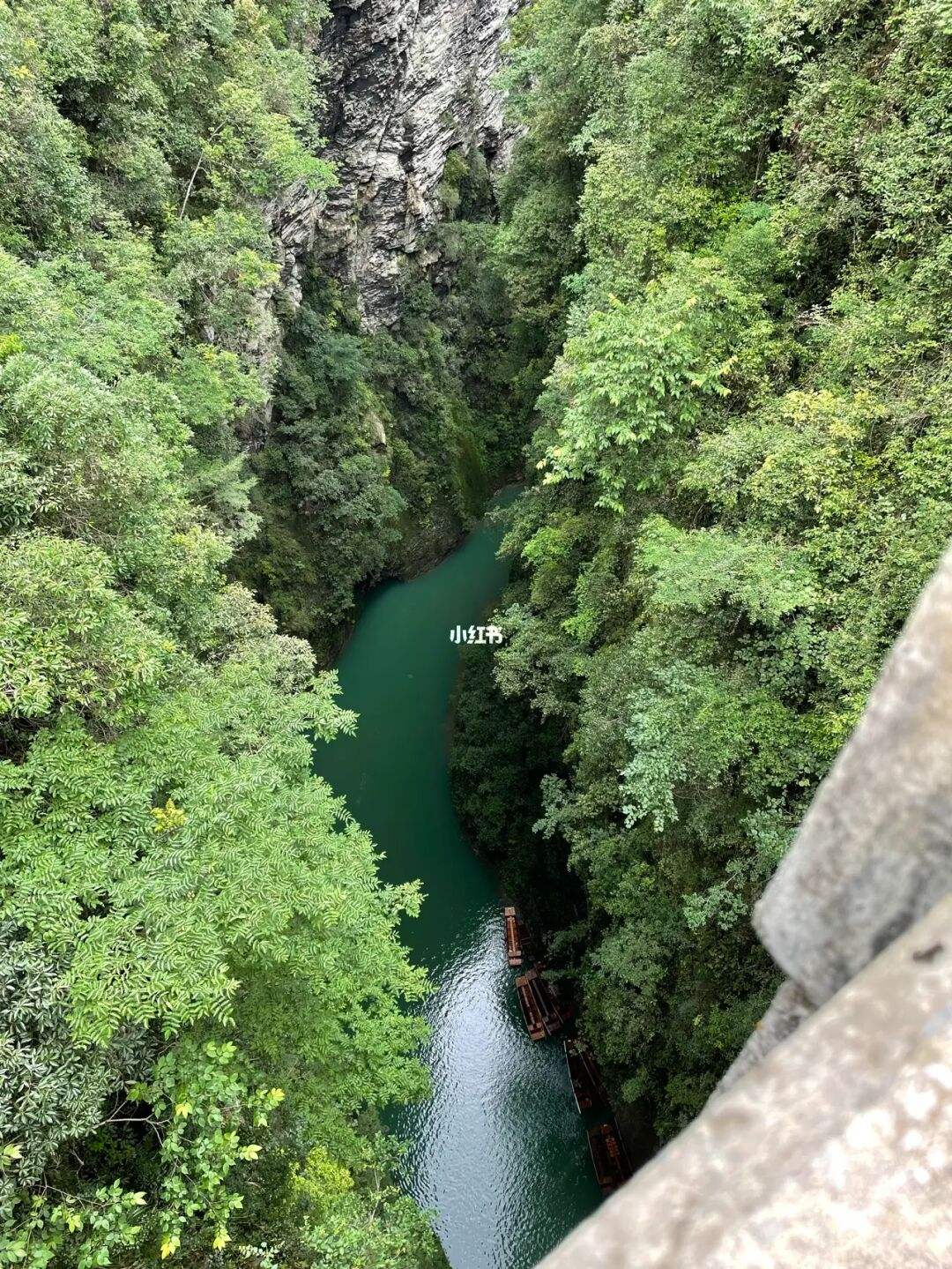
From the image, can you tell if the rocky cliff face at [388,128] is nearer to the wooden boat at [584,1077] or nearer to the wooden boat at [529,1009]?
the wooden boat at [529,1009]

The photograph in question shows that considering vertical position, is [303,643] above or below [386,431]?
below

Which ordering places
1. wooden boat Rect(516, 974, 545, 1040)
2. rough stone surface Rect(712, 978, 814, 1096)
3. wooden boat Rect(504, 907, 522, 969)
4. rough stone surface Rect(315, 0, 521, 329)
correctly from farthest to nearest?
rough stone surface Rect(315, 0, 521, 329) < wooden boat Rect(504, 907, 522, 969) < wooden boat Rect(516, 974, 545, 1040) < rough stone surface Rect(712, 978, 814, 1096)

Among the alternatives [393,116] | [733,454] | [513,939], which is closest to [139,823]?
[733,454]

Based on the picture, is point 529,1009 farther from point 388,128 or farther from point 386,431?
point 388,128

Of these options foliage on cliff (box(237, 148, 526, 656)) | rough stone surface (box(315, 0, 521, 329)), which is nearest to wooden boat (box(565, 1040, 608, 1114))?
foliage on cliff (box(237, 148, 526, 656))

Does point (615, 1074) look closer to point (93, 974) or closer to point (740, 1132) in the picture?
point (93, 974)

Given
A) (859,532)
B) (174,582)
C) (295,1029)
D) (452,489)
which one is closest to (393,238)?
(452,489)

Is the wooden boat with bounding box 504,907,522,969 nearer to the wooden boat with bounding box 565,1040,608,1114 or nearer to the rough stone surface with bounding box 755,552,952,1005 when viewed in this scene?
the wooden boat with bounding box 565,1040,608,1114
